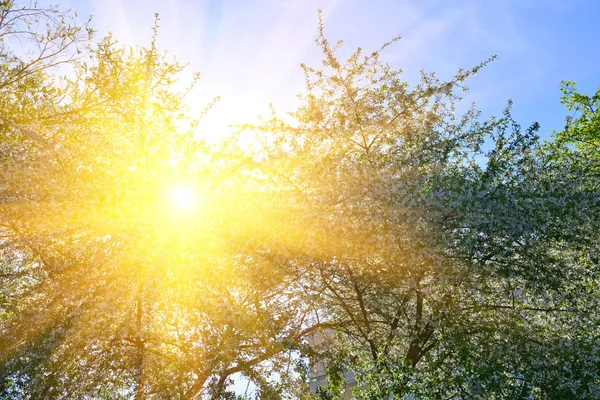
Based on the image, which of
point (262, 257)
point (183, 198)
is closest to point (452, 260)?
point (262, 257)

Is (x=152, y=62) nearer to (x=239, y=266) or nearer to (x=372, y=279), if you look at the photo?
(x=239, y=266)

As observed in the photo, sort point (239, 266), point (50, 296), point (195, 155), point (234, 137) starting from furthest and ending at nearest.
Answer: point (234, 137), point (195, 155), point (239, 266), point (50, 296)

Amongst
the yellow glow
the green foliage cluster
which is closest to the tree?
the green foliage cluster

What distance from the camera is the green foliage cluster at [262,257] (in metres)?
10.3

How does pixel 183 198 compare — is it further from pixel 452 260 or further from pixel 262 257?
pixel 452 260

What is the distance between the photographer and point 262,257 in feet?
37.0

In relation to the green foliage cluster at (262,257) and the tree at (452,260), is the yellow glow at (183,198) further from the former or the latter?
the tree at (452,260)

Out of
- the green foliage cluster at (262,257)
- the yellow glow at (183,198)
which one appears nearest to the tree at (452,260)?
the green foliage cluster at (262,257)

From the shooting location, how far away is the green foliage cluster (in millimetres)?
10266

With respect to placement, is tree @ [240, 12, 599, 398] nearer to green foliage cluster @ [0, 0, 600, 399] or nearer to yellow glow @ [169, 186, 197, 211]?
green foliage cluster @ [0, 0, 600, 399]

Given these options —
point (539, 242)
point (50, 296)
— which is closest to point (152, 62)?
point (50, 296)

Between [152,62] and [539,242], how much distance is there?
35.8ft

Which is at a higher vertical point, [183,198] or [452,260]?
[183,198]

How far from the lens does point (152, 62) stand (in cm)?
1229
